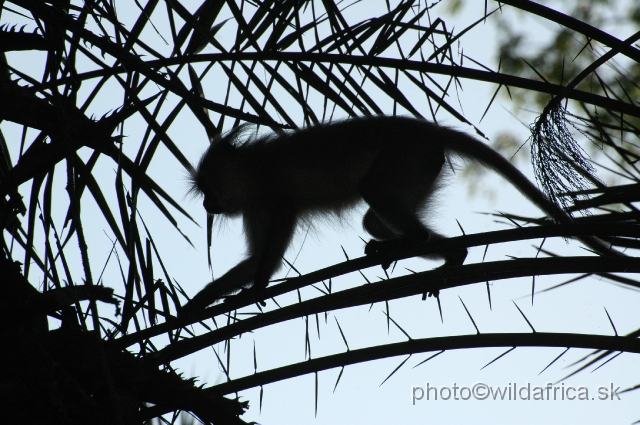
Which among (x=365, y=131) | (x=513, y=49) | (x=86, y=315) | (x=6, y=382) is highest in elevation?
(x=513, y=49)

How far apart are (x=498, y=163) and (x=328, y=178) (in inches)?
44.9

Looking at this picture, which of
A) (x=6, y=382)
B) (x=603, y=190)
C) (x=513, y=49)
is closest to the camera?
(x=6, y=382)

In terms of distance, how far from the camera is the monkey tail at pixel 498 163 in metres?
2.72

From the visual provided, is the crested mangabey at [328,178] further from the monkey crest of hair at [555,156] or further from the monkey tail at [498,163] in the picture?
the monkey crest of hair at [555,156]

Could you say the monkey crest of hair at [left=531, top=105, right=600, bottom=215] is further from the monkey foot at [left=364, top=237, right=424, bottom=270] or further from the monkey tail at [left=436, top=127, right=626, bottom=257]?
the monkey foot at [left=364, top=237, right=424, bottom=270]

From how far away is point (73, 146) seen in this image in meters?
1.92

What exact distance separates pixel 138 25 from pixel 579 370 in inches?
86.8

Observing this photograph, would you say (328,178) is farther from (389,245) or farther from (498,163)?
(498,163)

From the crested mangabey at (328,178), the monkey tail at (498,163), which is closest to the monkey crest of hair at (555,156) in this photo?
the monkey tail at (498,163)

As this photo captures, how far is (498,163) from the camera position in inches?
145

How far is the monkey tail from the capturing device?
8.92 ft

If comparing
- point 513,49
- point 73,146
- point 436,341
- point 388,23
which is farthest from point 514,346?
point 513,49

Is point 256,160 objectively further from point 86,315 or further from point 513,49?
point 513,49

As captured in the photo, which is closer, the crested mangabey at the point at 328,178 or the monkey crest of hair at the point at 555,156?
the monkey crest of hair at the point at 555,156
